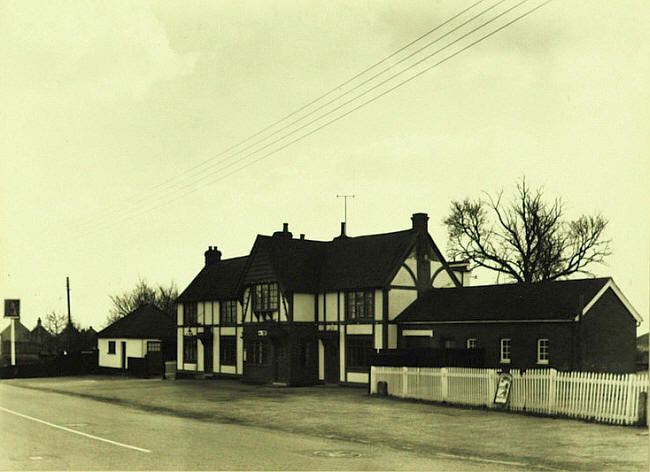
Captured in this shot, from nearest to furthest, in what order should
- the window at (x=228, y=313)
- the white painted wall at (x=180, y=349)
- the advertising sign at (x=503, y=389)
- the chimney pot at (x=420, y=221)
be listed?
1. the advertising sign at (x=503, y=389)
2. the chimney pot at (x=420, y=221)
3. the window at (x=228, y=313)
4. the white painted wall at (x=180, y=349)

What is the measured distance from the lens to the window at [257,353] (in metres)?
42.2

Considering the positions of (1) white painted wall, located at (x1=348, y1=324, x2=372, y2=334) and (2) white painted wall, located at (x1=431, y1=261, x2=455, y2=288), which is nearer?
(1) white painted wall, located at (x1=348, y1=324, x2=372, y2=334)

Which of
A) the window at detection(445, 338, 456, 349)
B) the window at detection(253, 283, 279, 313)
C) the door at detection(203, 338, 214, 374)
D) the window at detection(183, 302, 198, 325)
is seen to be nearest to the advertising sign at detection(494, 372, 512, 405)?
the window at detection(445, 338, 456, 349)

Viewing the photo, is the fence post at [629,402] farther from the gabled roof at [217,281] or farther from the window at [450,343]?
the gabled roof at [217,281]

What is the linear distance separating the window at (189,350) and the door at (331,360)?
13767 millimetres

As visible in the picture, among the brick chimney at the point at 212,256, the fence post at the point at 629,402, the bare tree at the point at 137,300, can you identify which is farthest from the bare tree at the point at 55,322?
the fence post at the point at 629,402

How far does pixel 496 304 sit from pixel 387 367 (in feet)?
23.1

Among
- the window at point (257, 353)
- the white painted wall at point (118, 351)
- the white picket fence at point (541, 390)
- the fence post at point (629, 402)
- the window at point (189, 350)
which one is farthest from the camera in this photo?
the white painted wall at point (118, 351)

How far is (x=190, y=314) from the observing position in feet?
172

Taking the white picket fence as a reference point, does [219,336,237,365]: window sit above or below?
below

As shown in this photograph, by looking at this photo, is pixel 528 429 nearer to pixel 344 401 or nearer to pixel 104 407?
pixel 344 401

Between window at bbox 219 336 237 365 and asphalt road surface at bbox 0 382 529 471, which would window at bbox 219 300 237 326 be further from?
asphalt road surface at bbox 0 382 529 471

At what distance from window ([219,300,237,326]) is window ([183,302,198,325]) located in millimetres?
3215

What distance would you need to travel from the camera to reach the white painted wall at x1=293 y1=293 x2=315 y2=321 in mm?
40594
